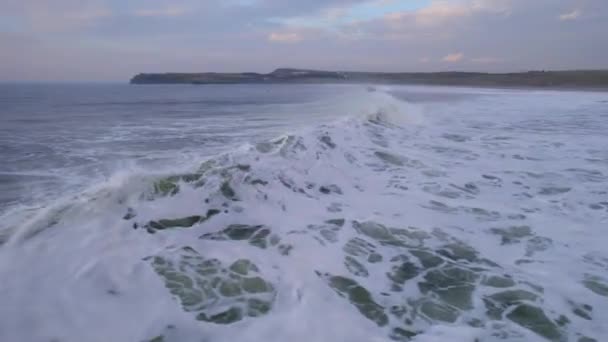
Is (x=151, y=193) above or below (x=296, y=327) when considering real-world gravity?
above

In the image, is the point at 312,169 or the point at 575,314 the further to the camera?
the point at 312,169

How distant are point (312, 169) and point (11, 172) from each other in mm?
5101

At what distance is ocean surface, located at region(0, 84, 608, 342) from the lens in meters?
2.91

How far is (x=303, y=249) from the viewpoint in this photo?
4.07 m

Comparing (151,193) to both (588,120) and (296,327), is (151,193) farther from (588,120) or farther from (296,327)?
(588,120)

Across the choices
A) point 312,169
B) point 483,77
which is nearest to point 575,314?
point 312,169

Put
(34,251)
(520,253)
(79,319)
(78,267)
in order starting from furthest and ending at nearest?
(520,253)
(34,251)
(78,267)
(79,319)

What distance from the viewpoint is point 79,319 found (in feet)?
9.31

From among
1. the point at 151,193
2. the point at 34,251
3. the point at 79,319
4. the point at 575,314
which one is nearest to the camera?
the point at 79,319

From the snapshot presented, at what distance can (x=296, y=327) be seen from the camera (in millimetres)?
2865

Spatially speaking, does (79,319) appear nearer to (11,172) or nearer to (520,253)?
(520,253)

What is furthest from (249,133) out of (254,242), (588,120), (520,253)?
(588,120)

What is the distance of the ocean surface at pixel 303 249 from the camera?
2.91 m

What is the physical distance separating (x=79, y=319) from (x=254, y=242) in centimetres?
177
